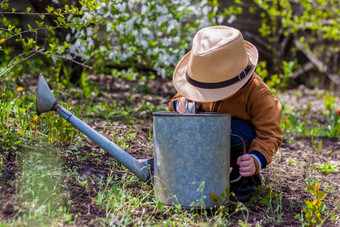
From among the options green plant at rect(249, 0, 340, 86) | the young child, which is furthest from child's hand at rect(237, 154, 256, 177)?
green plant at rect(249, 0, 340, 86)

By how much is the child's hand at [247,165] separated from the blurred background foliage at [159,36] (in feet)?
4.09

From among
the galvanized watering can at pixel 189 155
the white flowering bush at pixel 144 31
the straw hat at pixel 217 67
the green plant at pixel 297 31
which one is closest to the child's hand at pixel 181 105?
the straw hat at pixel 217 67

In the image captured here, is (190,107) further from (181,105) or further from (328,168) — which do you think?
(328,168)

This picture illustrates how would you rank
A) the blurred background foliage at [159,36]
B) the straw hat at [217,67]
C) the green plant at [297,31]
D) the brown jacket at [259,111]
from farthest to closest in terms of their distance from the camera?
the green plant at [297,31]
the blurred background foliage at [159,36]
the brown jacket at [259,111]
the straw hat at [217,67]

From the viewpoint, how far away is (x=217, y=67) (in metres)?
1.94

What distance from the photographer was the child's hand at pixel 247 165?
6.46ft

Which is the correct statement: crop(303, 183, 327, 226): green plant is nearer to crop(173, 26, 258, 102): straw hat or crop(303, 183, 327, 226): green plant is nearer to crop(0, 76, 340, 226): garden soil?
crop(0, 76, 340, 226): garden soil

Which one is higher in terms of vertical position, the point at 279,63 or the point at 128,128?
the point at 128,128

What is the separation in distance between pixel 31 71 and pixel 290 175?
3467 millimetres

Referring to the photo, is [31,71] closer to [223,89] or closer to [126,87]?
[126,87]

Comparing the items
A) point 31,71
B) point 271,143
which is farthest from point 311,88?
point 271,143

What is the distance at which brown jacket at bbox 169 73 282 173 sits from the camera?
6.66ft

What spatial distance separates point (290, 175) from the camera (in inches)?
104

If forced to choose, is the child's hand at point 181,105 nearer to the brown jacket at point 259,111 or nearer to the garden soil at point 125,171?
the brown jacket at point 259,111
